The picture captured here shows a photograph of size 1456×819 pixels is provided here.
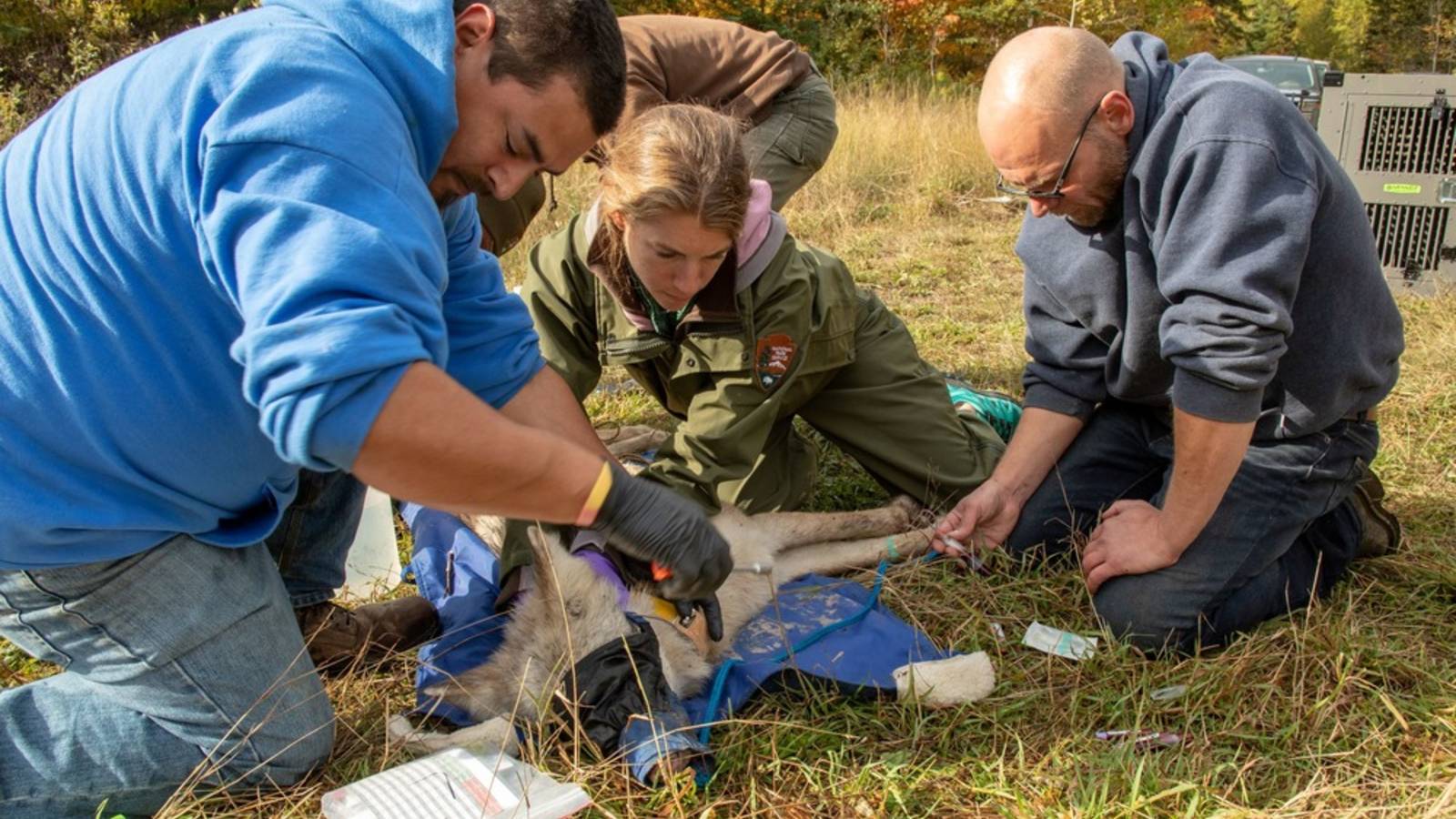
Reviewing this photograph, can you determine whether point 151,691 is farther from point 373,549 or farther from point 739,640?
point 739,640

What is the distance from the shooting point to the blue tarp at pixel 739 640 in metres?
2.58

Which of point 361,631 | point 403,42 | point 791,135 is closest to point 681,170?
point 403,42

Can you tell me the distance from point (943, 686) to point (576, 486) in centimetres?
122

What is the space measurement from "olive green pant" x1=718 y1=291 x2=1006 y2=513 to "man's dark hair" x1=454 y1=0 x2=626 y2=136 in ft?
6.03

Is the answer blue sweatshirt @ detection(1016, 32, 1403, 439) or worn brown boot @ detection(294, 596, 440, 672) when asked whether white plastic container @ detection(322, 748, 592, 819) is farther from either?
blue sweatshirt @ detection(1016, 32, 1403, 439)

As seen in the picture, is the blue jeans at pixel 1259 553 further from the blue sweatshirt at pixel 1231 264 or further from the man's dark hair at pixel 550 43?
the man's dark hair at pixel 550 43

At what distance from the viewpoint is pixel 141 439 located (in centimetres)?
201

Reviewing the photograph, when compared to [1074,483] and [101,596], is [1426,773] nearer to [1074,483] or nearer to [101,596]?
[1074,483]

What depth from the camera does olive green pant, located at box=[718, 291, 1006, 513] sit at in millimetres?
3783

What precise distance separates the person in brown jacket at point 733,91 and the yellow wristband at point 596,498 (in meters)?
2.51

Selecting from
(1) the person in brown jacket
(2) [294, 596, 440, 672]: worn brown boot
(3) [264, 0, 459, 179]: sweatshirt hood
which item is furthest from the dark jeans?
(1) the person in brown jacket

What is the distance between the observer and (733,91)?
483cm

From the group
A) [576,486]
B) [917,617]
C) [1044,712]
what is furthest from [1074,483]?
[576,486]

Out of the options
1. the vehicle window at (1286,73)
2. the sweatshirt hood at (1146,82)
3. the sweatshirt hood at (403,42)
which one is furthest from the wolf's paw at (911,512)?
the vehicle window at (1286,73)
